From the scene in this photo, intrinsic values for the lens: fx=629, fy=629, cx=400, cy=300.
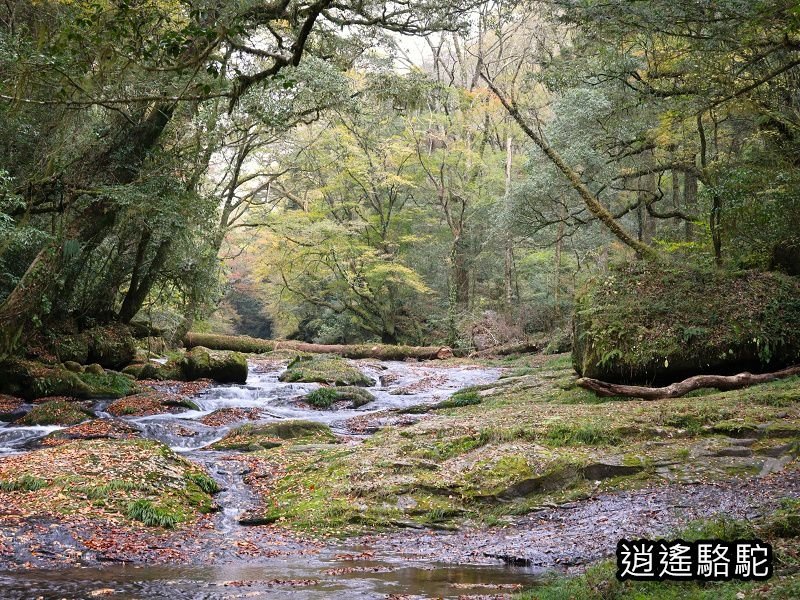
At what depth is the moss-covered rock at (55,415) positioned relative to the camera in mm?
11867

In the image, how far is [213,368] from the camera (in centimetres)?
1908

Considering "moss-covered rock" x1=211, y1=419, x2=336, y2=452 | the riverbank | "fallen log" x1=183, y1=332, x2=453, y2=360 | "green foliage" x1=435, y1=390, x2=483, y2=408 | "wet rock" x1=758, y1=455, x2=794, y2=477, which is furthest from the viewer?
"fallen log" x1=183, y1=332, x2=453, y2=360

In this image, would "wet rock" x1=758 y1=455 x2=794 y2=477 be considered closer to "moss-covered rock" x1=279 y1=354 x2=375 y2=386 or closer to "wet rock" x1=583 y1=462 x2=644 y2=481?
"wet rock" x1=583 y1=462 x2=644 y2=481

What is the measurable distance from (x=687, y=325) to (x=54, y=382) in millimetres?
14079

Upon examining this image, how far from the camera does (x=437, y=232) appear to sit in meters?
34.9

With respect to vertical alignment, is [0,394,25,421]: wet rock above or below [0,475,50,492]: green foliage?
above

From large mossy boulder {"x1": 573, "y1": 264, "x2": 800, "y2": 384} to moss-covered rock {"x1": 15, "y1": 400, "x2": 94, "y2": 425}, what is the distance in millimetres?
10509

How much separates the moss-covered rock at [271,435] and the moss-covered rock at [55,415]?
3035mm

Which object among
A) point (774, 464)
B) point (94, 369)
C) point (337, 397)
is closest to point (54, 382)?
point (94, 369)

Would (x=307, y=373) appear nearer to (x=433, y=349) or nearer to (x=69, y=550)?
(x=433, y=349)

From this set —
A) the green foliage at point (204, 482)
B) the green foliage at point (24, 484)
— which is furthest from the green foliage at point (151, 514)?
the green foliage at point (24, 484)

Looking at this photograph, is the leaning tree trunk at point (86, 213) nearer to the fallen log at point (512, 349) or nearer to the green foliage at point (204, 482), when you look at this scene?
the green foliage at point (204, 482)

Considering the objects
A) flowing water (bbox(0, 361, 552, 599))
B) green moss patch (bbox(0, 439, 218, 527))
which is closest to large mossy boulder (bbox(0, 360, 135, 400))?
green moss patch (bbox(0, 439, 218, 527))

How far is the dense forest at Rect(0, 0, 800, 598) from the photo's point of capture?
784 centimetres
